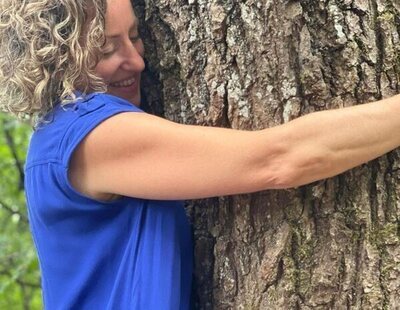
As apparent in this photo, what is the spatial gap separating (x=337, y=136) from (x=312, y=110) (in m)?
0.20

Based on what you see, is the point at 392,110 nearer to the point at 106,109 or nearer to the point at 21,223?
the point at 106,109

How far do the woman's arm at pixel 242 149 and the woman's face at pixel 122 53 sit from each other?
0.35 meters

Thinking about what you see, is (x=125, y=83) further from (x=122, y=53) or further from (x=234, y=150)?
(x=234, y=150)

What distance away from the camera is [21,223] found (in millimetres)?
6250

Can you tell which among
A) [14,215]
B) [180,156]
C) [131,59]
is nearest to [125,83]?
[131,59]

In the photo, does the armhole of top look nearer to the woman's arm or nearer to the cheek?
the woman's arm

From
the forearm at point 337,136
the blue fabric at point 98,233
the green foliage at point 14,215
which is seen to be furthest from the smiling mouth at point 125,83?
the green foliage at point 14,215

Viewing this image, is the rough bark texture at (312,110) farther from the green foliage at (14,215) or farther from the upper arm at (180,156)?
the green foliage at (14,215)

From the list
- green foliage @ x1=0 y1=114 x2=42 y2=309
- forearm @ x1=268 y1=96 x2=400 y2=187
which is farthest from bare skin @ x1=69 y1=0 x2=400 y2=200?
green foliage @ x1=0 y1=114 x2=42 y2=309

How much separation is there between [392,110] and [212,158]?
1.44ft

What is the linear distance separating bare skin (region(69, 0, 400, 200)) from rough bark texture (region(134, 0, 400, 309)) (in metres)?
0.14

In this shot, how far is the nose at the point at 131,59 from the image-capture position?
2145mm

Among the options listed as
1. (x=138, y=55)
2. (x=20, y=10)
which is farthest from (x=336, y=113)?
(x=20, y=10)

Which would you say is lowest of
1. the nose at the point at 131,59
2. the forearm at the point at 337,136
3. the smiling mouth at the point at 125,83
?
the forearm at the point at 337,136
